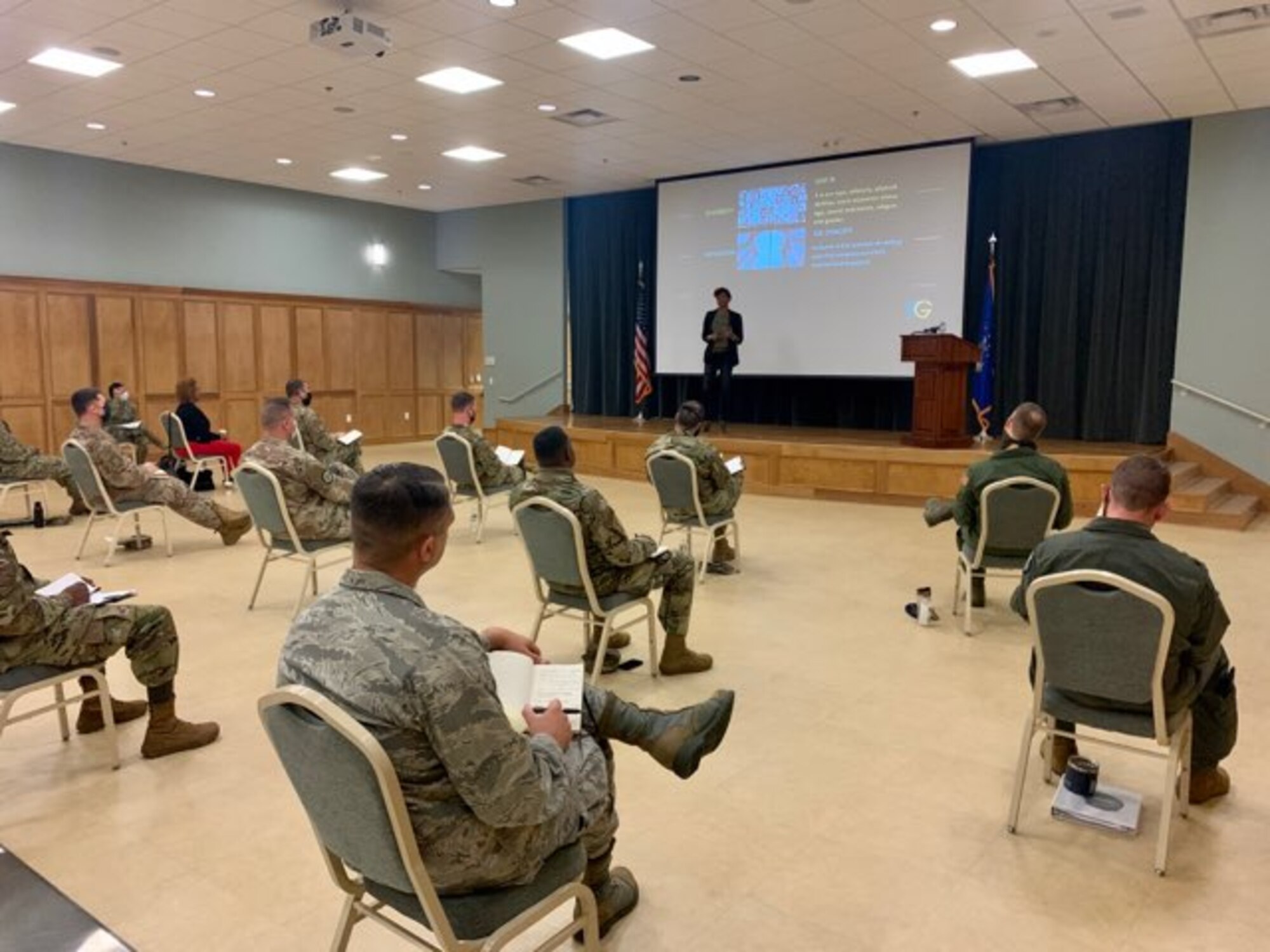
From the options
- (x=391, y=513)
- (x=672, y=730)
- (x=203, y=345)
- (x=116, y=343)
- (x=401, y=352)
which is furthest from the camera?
(x=401, y=352)

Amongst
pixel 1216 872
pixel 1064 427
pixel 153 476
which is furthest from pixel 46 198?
pixel 1216 872

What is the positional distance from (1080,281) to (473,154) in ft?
22.5

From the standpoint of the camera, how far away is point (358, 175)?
11961 mm

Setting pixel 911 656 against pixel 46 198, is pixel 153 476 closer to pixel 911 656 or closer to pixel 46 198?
pixel 911 656

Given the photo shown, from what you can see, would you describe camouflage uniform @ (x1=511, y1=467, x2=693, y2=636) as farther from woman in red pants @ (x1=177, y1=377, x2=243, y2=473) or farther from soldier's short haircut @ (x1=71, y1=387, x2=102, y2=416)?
woman in red pants @ (x1=177, y1=377, x2=243, y2=473)

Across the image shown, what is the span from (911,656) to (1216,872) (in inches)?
→ 74.4

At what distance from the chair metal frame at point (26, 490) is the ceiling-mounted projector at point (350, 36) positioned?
4126 millimetres

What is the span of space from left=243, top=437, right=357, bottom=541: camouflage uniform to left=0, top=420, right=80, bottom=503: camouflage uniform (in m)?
3.24

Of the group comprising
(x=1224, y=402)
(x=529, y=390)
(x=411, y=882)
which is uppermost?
(x=1224, y=402)

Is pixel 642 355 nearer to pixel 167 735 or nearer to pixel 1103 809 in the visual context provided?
pixel 167 735

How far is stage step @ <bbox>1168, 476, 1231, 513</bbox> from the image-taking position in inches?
301

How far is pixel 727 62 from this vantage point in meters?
7.20

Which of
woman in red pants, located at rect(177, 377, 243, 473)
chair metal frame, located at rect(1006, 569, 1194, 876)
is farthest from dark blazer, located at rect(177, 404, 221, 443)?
chair metal frame, located at rect(1006, 569, 1194, 876)

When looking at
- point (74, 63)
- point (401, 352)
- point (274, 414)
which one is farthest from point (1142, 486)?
point (401, 352)
